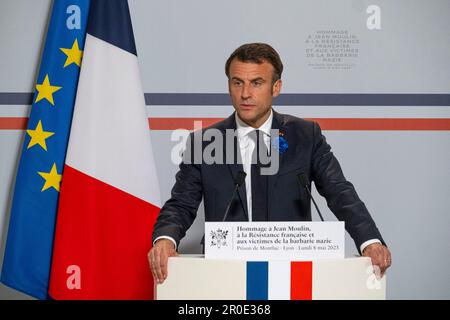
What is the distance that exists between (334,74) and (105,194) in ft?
4.86

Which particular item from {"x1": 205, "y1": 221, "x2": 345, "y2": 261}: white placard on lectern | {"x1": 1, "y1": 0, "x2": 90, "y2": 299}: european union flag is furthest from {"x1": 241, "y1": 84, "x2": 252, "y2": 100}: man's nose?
{"x1": 1, "y1": 0, "x2": 90, "y2": 299}: european union flag

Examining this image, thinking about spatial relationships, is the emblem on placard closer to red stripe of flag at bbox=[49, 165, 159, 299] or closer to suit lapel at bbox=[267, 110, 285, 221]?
suit lapel at bbox=[267, 110, 285, 221]

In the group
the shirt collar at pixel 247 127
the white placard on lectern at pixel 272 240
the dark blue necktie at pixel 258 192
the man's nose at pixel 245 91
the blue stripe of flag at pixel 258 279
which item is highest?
the man's nose at pixel 245 91

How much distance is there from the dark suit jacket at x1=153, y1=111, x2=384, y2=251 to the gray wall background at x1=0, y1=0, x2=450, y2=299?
928 millimetres

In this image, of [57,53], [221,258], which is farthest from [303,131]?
[57,53]

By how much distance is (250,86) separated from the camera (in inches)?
95.3

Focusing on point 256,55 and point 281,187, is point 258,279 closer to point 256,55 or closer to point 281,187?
point 281,187

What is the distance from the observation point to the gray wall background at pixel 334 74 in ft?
11.1

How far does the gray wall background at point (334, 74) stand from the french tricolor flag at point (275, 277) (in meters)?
1.62

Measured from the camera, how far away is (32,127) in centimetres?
313

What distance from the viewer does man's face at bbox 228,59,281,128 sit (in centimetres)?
242

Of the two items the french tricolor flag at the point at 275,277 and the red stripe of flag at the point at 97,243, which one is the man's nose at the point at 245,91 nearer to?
the french tricolor flag at the point at 275,277

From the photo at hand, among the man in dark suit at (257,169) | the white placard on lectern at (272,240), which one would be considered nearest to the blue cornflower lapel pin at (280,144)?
the man in dark suit at (257,169)
